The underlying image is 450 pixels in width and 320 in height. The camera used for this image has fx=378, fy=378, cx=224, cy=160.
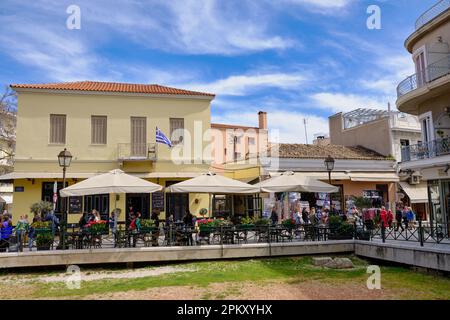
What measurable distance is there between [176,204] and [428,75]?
1459cm

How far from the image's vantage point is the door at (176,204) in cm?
2231

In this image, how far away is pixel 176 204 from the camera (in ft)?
73.6

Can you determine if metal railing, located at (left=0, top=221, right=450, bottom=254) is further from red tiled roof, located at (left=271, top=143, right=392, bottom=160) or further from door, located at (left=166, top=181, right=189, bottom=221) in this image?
red tiled roof, located at (left=271, top=143, right=392, bottom=160)

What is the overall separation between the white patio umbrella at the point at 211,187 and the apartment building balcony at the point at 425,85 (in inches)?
332

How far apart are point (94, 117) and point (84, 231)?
1056 cm

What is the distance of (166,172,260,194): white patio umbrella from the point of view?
14008mm

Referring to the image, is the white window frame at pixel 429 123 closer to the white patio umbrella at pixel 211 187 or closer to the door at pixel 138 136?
the white patio umbrella at pixel 211 187

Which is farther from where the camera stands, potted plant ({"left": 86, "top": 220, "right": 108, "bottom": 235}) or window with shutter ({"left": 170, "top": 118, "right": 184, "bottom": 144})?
window with shutter ({"left": 170, "top": 118, "right": 184, "bottom": 144})

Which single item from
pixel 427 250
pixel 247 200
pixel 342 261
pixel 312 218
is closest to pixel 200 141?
pixel 247 200

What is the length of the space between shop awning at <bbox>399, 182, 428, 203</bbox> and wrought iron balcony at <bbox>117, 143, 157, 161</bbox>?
58.6ft

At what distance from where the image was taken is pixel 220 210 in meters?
27.2

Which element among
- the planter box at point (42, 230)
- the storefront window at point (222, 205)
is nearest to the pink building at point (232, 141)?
the storefront window at point (222, 205)

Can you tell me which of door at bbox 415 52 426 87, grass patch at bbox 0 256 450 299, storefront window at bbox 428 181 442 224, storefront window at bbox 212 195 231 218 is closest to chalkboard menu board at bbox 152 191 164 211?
storefront window at bbox 212 195 231 218
